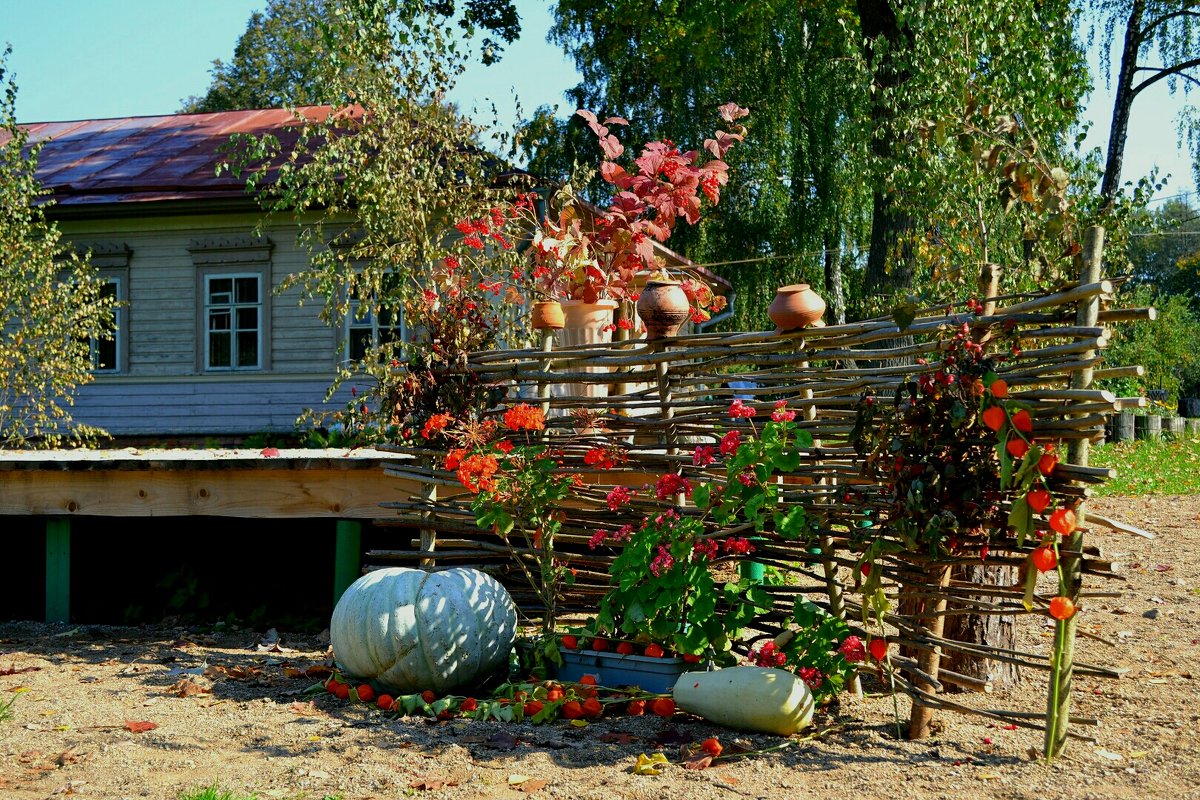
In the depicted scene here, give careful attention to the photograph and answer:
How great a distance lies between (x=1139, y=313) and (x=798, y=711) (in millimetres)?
1671

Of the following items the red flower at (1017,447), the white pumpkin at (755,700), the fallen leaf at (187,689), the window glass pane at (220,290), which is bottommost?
the fallen leaf at (187,689)

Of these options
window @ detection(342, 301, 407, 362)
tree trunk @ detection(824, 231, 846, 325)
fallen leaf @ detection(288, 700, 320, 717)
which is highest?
tree trunk @ detection(824, 231, 846, 325)

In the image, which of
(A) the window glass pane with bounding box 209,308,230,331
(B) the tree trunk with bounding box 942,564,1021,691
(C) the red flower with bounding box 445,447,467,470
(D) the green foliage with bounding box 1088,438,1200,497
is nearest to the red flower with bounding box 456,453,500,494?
(C) the red flower with bounding box 445,447,467,470

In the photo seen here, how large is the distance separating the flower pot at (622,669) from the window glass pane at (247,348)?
9685mm

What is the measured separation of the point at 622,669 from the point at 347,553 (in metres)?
2.31

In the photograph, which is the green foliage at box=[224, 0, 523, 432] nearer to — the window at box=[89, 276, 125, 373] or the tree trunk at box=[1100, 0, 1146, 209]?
the window at box=[89, 276, 125, 373]

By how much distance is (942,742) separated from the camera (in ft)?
11.7

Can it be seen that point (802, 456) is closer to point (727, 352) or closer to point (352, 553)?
point (727, 352)

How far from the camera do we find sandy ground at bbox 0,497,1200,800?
315cm

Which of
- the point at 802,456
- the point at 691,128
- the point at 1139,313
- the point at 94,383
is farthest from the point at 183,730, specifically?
the point at 691,128

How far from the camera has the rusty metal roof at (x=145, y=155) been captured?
12945mm

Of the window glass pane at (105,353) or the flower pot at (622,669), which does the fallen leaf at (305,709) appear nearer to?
the flower pot at (622,669)

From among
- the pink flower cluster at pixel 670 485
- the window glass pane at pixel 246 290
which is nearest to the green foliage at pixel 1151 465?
the pink flower cluster at pixel 670 485

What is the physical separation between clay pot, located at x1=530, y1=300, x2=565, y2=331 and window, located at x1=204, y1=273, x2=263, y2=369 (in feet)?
27.5
